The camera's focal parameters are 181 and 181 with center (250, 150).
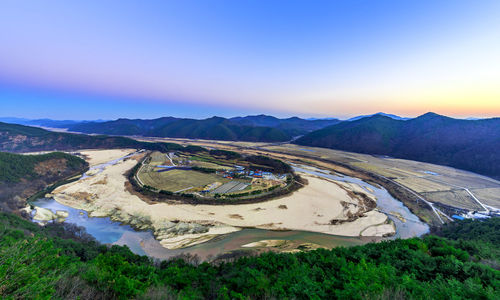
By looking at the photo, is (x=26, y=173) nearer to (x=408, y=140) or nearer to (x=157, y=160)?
(x=157, y=160)

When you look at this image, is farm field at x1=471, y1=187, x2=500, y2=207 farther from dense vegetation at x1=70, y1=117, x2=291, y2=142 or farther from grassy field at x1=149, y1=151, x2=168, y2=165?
dense vegetation at x1=70, y1=117, x2=291, y2=142

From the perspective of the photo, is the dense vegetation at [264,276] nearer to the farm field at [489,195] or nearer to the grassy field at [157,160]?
the farm field at [489,195]

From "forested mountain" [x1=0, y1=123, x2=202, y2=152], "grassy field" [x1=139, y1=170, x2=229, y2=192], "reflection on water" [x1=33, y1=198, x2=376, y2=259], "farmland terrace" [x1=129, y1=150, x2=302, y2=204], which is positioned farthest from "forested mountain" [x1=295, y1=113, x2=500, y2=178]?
"forested mountain" [x1=0, y1=123, x2=202, y2=152]

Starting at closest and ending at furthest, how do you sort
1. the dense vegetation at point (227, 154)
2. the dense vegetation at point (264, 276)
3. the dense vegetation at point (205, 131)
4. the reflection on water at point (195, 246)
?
the dense vegetation at point (264, 276)
the reflection on water at point (195, 246)
the dense vegetation at point (227, 154)
the dense vegetation at point (205, 131)

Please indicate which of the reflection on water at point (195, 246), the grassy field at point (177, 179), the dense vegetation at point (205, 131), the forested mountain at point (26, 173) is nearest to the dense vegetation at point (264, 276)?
the reflection on water at point (195, 246)

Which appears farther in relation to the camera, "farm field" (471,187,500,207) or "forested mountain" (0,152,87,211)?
"farm field" (471,187,500,207)

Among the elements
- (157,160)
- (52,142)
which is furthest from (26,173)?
(52,142)
